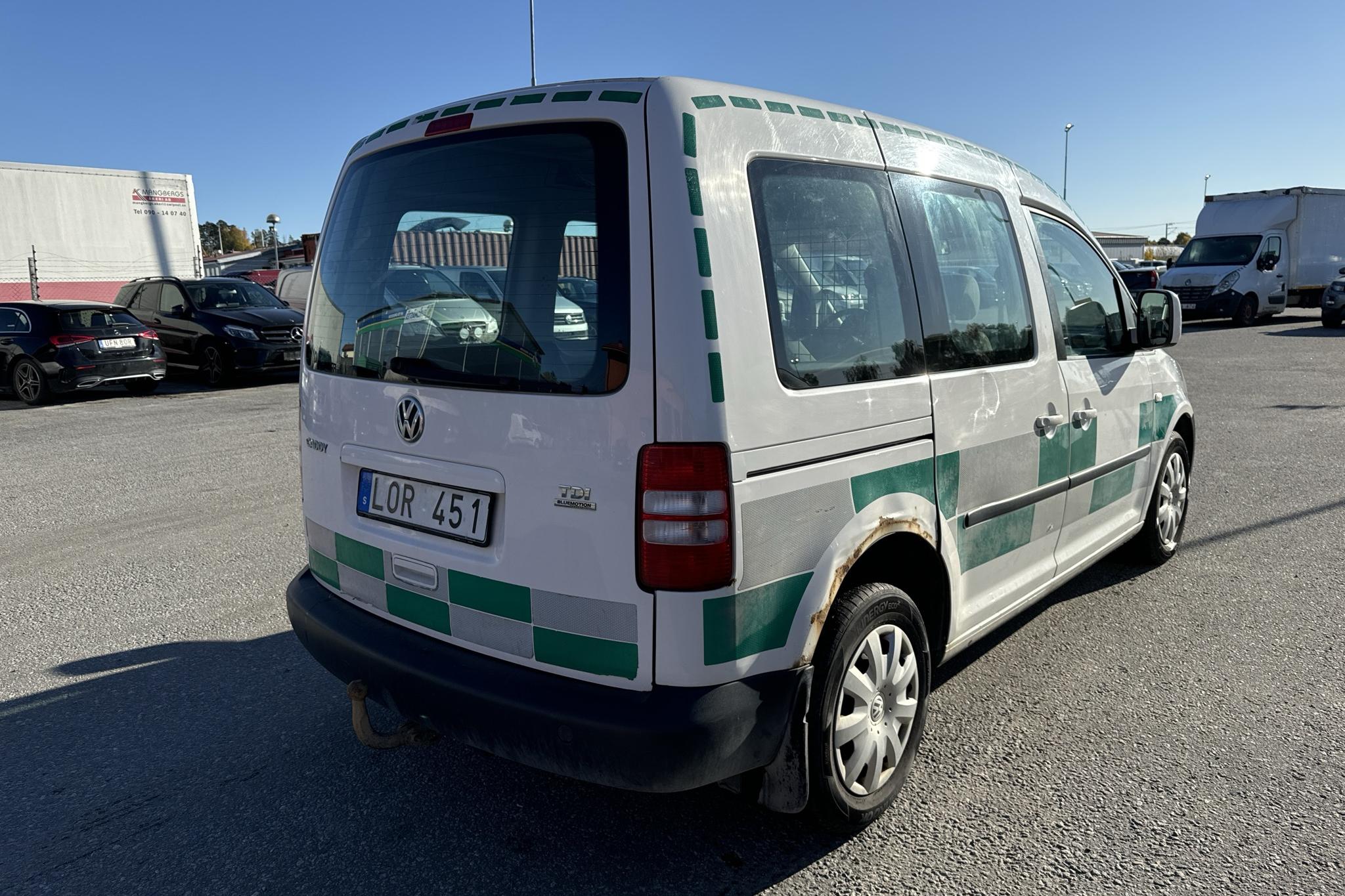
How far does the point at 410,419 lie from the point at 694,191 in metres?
1.00

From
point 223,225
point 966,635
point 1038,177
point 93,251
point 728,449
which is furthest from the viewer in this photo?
point 223,225

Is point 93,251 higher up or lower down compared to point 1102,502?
higher up

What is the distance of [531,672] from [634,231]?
1.11 meters

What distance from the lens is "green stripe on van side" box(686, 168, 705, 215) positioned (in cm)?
228

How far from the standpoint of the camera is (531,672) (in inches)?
95.0

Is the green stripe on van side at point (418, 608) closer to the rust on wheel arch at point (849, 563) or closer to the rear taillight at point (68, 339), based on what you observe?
the rust on wheel arch at point (849, 563)

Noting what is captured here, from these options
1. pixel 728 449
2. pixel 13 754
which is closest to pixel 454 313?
pixel 728 449

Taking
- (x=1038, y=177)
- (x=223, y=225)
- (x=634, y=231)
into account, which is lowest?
(x=634, y=231)

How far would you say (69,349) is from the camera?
1265 centimetres

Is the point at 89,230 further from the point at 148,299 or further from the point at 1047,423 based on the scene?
the point at 1047,423

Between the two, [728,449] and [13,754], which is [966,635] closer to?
[728,449]

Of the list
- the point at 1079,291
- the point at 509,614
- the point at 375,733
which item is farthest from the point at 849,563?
the point at 1079,291

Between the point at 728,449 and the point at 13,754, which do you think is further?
the point at 13,754

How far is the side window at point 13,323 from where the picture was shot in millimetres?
12852
